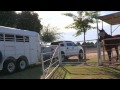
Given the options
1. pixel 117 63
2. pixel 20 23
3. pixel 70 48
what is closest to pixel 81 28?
pixel 70 48

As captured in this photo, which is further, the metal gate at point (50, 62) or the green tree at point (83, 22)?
the green tree at point (83, 22)

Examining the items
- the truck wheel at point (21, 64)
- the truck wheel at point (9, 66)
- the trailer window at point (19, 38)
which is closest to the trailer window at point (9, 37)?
the trailer window at point (19, 38)

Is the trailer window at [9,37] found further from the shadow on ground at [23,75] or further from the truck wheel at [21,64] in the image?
the shadow on ground at [23,75]

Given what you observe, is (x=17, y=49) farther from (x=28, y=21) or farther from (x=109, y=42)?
(x=28, y=21)

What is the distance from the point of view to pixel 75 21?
25.8 meters

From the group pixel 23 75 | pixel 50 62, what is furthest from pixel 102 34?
pixel 23 75

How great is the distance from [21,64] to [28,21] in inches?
825

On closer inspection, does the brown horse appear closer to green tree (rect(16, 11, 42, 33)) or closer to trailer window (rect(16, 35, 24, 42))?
trailer window (rect(16, 35, 24, 42))

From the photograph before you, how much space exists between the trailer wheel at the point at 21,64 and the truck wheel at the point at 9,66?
0.55 m

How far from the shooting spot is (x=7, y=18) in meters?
32.6

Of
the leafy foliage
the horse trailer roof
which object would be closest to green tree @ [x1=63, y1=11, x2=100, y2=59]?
the leafy foliage

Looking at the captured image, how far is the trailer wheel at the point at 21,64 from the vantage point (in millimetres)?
14180
